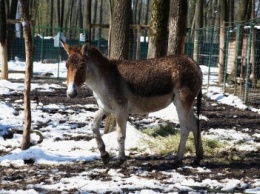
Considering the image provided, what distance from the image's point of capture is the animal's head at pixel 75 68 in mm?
6348

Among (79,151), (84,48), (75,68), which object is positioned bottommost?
→ (79,151)

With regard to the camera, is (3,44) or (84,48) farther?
(3,44)

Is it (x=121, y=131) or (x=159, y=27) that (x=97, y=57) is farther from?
(x=159, y=27)

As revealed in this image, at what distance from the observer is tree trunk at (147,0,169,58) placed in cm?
1108

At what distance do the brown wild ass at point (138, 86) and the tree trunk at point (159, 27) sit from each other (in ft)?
13.0

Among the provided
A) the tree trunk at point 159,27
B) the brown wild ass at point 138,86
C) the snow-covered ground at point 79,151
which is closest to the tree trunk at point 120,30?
the snow-covered ground at point 79,151

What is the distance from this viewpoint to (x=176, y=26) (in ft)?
37.8

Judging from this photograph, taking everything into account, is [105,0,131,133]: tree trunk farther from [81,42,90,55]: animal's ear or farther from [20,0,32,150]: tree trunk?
[81,42,90,55]: animal's ear

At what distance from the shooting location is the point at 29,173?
641 cm

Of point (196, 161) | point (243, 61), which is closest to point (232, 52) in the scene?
point (243, 61)

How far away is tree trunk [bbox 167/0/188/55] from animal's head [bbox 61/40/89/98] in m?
5.20

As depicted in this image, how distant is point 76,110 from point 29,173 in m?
6.05

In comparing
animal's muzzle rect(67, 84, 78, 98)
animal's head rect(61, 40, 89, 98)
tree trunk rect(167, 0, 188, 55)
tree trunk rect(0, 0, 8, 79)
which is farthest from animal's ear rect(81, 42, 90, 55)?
tree trunk rect(0, 0, 8, 79)

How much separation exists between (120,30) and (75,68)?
2.92 metres
